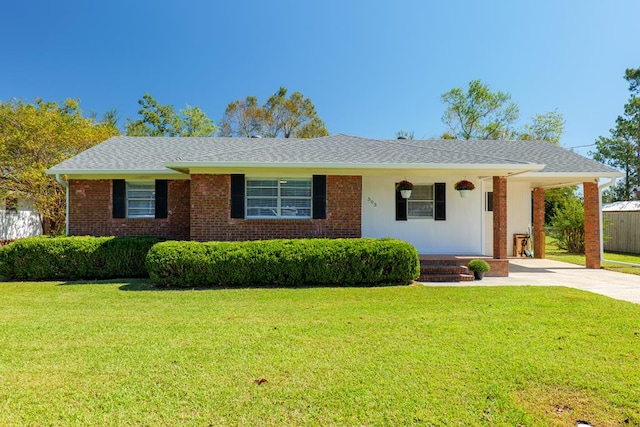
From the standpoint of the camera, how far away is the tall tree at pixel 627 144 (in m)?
31.4

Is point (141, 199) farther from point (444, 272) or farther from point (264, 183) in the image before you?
point (444, 272)

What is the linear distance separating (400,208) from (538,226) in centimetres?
665

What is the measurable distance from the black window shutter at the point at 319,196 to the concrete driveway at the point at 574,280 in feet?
11.1

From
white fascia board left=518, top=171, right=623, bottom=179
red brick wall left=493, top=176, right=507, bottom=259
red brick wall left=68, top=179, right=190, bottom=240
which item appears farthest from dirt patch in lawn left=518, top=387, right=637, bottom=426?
red brick wall left=68, top=179, right=190, bottom=240

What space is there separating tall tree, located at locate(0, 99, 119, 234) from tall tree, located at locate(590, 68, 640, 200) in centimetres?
4261

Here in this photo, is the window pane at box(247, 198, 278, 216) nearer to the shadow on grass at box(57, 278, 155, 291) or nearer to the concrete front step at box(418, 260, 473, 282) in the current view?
the shadow on grass at box(57, 278, 155, 291)

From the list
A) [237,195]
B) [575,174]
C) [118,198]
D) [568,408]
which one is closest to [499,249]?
[575,174]

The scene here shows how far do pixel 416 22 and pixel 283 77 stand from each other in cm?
1435

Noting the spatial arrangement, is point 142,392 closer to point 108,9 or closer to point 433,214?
point 433,214

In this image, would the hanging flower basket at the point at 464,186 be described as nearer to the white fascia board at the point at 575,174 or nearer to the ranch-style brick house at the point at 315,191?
the ranch-style brick house at the point at 315,191

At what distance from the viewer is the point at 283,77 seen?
86.6 feet

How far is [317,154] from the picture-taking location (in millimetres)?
9750

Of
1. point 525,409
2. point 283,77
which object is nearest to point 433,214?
point 525,409

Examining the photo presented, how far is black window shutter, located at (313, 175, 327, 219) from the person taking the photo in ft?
31.3
